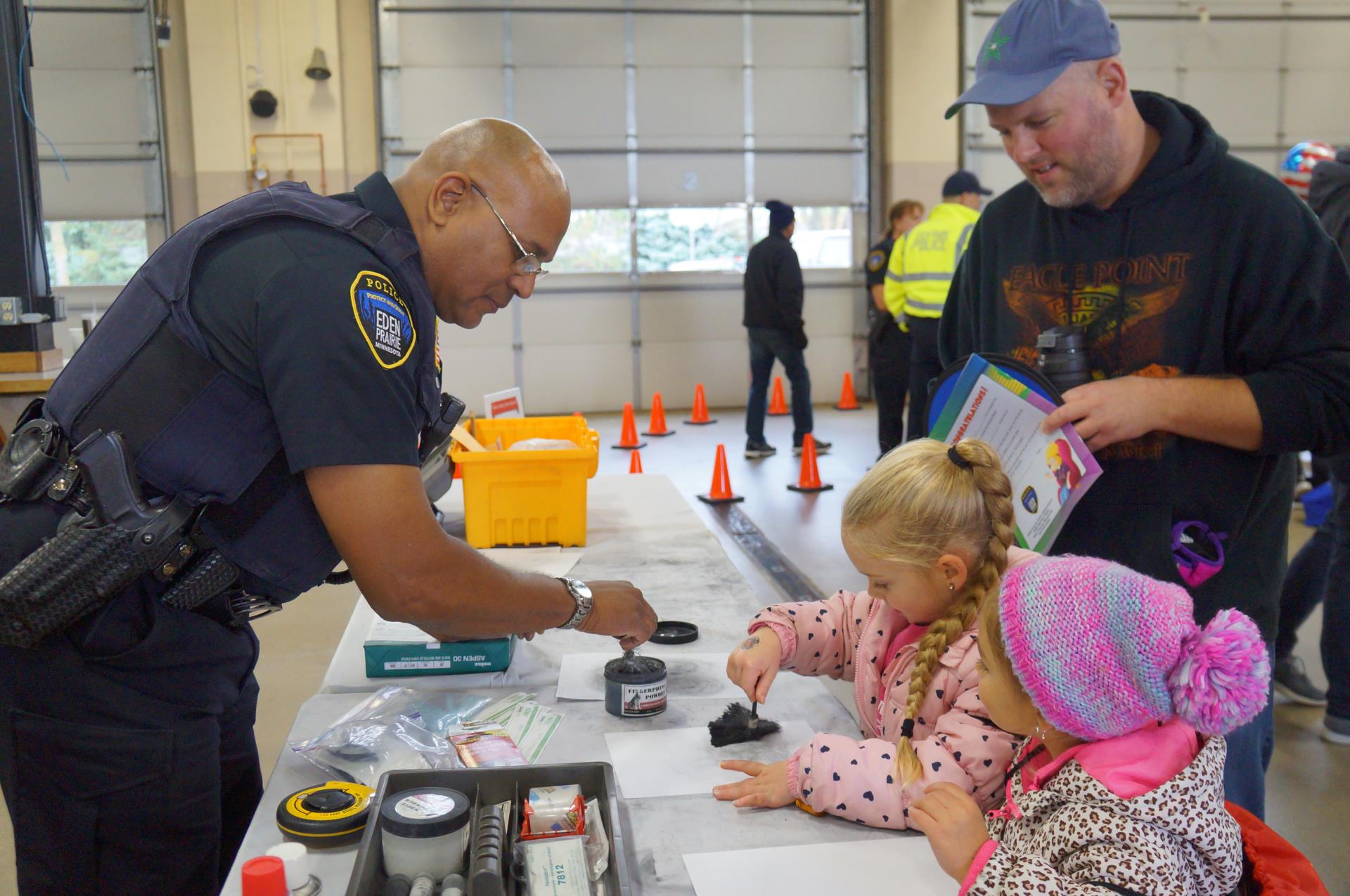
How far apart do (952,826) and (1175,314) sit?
969 millimetres

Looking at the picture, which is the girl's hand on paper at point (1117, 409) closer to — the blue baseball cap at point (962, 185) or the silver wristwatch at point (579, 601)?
the silver wristwatch at point (579, 601)

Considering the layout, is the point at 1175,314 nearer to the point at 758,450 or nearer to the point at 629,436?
the point at 758,450

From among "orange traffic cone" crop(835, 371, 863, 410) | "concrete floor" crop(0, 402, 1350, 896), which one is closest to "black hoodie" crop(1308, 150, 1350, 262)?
"concrete floor" crop(0, 402, 1350, 896)

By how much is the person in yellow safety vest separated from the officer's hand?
12.4 feet

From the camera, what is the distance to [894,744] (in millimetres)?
1400

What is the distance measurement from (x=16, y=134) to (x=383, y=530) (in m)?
3.82

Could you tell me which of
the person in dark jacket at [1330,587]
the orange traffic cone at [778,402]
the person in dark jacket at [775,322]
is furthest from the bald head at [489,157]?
the orange traffic cone at [778,402]

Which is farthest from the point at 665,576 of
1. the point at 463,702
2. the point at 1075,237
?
the point at 1075,237

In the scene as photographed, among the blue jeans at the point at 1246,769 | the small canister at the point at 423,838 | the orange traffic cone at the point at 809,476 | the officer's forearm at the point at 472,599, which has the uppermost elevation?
the officer's forearm at the point at 472,599

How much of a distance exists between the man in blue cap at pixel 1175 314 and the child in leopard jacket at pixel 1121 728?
1.96 ft

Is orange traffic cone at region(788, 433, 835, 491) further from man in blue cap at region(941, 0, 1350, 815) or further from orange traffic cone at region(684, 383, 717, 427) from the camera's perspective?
man in blue cap at region(941, 0, 1350, 815)

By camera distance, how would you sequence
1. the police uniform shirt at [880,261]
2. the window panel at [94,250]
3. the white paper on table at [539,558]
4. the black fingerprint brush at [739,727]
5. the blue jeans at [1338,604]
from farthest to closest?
the window panel at [94,250], the police uniform shirt at [880,261], the blue jeans at [1338,604], the white paper on table at [539,558], the black fingerprint brush at [739,727]

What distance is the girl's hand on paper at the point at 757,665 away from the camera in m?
1.60

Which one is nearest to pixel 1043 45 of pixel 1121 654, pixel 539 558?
pixel 1121 654
